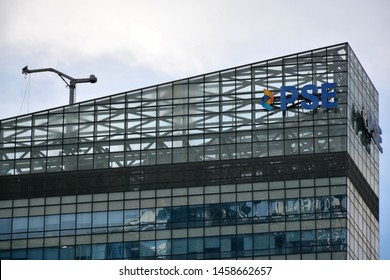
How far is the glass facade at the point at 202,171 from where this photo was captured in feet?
405

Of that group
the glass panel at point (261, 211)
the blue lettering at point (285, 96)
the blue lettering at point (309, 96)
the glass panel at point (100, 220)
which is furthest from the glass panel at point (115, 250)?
the blue lettering at point (309, 96)

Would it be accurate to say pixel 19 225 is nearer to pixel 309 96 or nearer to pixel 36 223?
pixel 36 223

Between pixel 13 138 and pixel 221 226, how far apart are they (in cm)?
2509

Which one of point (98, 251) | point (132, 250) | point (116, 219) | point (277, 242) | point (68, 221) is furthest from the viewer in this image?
point (68, 221)

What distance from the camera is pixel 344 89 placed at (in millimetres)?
125750

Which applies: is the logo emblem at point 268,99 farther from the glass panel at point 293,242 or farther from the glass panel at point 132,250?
the glass panel at point 132,250

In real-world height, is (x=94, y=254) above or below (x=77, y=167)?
below

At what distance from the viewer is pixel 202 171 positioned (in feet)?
417

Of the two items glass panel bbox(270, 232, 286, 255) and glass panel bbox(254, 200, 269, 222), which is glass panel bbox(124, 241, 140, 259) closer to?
glass panel bbox(254, 200, 269, 222)

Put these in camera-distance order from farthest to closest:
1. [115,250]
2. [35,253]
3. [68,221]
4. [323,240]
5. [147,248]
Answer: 1. [68,221]
2. [35,253]
3. [115,250]
4. [147,248]
5. [323,240]

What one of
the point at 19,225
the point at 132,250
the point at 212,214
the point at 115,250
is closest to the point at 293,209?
the point at 212,214

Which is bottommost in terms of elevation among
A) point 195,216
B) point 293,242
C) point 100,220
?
point 293,242
